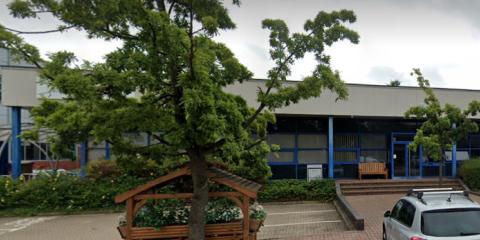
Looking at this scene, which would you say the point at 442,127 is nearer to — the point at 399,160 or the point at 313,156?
the point at 313,156

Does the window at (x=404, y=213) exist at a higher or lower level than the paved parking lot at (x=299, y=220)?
higher

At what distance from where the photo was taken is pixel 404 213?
7043 mm

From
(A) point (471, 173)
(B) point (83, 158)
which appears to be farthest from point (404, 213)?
(B) point (83, 158)

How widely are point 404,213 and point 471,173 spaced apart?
13849mm

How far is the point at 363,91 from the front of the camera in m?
18.6

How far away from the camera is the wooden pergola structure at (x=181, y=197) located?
798 centimetres

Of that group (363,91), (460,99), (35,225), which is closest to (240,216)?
(35,225)

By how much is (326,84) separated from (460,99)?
15.9m

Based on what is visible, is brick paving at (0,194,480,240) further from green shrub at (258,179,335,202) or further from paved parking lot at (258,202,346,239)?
green shrub at (258,179,335,202)

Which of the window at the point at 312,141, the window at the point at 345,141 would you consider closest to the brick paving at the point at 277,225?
the window at the point at 312,141

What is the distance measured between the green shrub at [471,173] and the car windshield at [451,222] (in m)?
14.0

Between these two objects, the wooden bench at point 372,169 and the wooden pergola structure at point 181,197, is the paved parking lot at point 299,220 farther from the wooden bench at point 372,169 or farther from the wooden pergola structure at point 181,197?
the wooden bench at point 372,169

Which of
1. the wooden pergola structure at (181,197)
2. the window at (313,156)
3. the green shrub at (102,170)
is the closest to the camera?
the wooden pergola structure at (181,197)

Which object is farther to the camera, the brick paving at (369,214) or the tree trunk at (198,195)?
the brick paving at (369,214)
